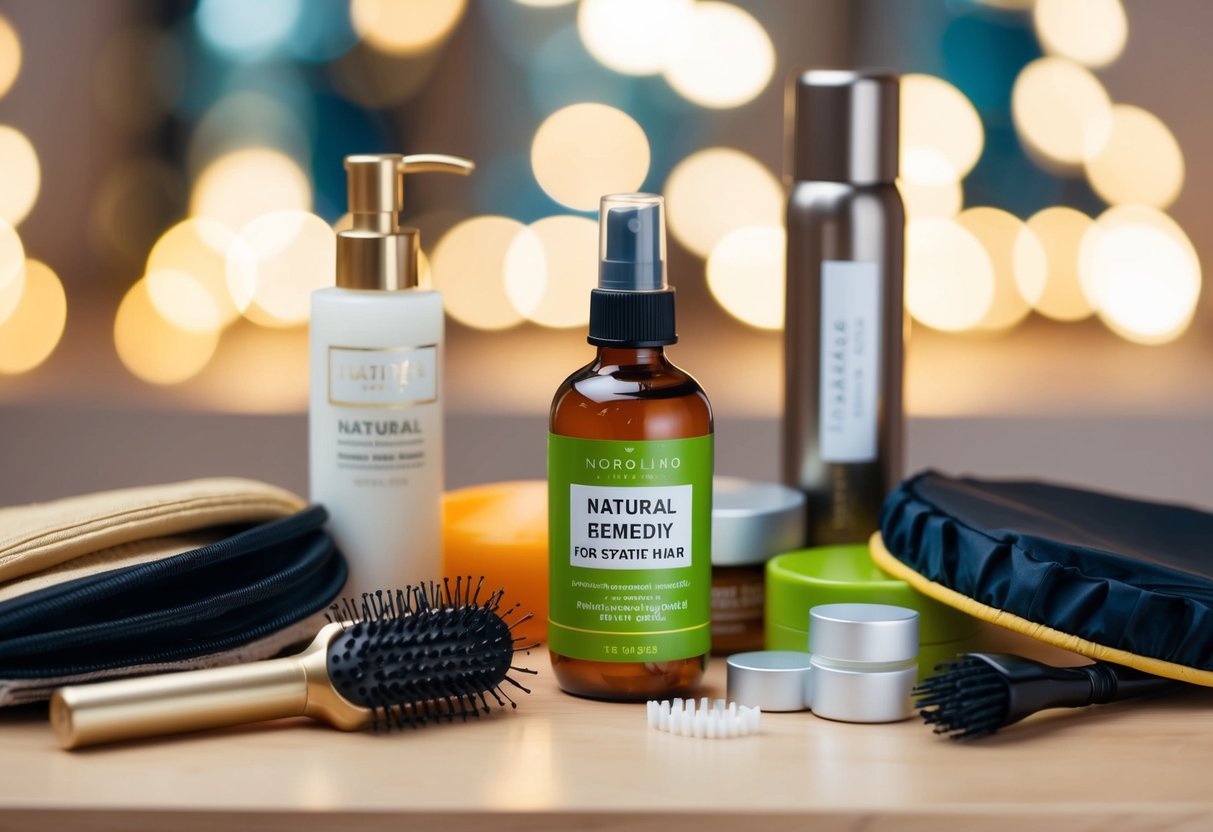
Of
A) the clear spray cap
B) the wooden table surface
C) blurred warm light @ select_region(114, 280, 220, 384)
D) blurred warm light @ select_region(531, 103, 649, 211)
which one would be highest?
blurred warm light @ select_region(531, 103, 649, 211)

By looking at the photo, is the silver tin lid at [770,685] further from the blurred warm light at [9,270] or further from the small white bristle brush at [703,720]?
the blurred warm light at [9,270]

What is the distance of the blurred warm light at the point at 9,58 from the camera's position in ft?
4.08

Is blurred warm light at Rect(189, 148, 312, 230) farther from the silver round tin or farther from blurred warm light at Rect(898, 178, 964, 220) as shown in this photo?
the silver round tin

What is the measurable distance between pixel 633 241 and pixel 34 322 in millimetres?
937

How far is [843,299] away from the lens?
64 cm

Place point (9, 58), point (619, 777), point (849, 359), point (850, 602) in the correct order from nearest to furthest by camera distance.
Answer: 1. point (619, 777)
2. point (850, 602)
3. point (849, 359)
4. point (9, 58)

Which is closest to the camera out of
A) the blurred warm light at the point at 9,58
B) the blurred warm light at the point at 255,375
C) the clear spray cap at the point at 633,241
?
the clear spray cap at the point at 633,241

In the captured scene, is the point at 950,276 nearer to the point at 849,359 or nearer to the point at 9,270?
the point at 849,359

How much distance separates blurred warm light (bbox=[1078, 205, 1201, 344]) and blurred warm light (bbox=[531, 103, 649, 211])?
17.3 inches

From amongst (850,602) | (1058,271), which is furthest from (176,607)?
(1058,271)

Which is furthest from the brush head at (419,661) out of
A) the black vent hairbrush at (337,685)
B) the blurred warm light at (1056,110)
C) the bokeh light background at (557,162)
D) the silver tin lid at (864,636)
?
the blurred warm light at (1056,110)

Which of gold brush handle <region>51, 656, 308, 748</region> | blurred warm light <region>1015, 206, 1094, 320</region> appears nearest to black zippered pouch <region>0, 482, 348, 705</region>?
gold brush handle <region>51, 656, 308, 748</region>

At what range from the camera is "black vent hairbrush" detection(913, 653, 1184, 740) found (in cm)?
46

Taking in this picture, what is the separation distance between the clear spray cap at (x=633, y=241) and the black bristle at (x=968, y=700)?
0.57ft
